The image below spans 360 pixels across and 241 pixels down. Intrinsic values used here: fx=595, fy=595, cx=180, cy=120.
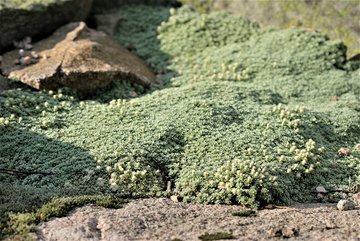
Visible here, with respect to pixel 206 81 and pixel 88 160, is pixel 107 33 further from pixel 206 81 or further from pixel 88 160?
pixel 88 160

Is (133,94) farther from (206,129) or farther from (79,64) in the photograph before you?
(206,129)

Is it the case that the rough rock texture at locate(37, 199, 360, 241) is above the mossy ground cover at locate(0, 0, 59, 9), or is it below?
below

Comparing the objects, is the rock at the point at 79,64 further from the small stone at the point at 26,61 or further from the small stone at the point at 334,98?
the small stone at the point at 334,98

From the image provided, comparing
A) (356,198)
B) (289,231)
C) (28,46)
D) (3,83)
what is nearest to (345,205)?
(356,198)

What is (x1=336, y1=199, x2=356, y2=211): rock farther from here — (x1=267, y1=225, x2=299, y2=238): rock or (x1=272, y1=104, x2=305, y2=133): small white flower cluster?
(x1=272, y1=104, x2=305, y2=133): small white flower cluster

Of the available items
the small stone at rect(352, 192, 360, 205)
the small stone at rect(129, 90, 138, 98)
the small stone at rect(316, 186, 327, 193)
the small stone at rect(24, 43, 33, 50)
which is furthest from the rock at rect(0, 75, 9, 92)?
the small stone at rect(352, 192, 360, 205)

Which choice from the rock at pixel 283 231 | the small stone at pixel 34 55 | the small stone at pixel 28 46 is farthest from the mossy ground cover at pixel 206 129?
the small stone at pixel 28 46

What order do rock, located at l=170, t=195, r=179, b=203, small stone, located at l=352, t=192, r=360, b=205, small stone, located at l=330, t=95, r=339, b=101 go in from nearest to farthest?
rock, located at l=170, t=195, r=179, b=203 < small stone, located at l=352, t=192, r=360, b=205 < small stone, located at l=330, t=95, r=339, b=101

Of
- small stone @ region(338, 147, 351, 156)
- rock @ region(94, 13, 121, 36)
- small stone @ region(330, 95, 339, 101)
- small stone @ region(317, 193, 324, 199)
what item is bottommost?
small stone @ region(317, 193, 324, 199)
